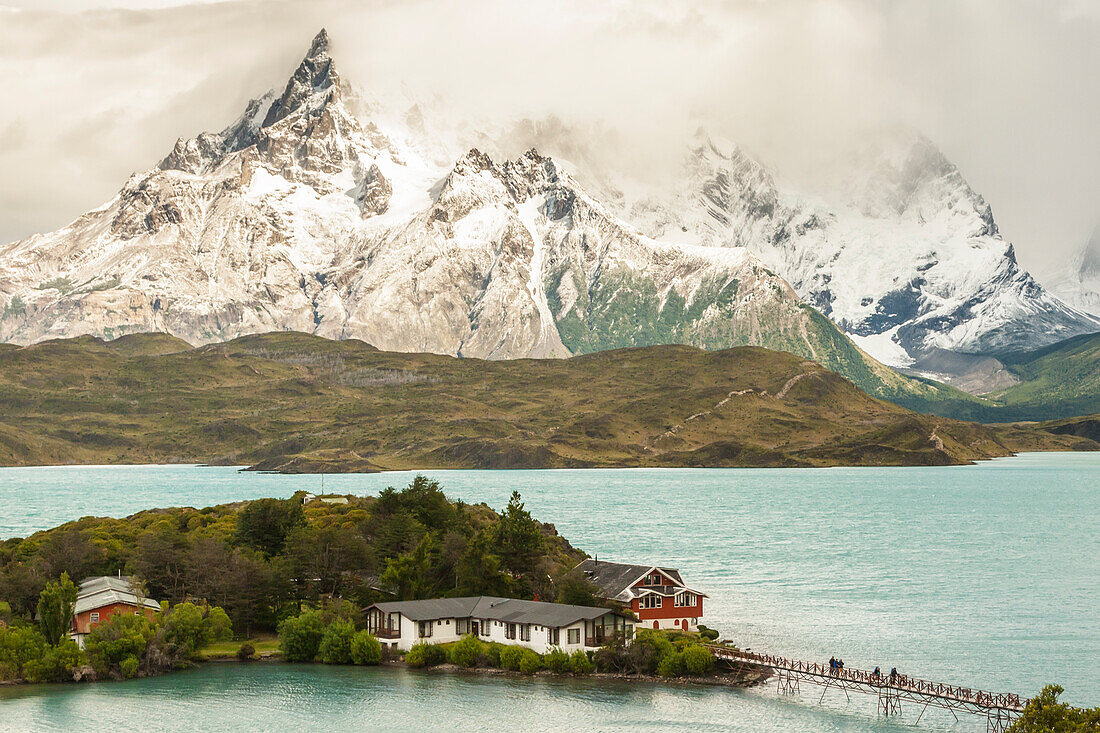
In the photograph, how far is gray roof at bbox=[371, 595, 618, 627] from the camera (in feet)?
304

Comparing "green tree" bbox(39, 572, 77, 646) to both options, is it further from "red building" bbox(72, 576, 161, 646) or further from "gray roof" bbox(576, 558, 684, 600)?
"gray roof" bbox(576, 558, 684, 600)

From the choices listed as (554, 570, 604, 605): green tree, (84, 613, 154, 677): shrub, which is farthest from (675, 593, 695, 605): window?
(84, 613, 154, 677): shrub

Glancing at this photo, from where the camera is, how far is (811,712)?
3260 inches

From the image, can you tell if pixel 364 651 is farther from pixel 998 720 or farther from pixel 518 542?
pixel 998 720

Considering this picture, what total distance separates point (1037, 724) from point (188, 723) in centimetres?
5257

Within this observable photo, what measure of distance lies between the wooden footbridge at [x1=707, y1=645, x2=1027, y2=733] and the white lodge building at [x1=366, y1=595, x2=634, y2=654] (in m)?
8.94

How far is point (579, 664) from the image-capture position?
295 feet

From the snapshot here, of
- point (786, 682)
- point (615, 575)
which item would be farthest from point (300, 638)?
point (786, 682)

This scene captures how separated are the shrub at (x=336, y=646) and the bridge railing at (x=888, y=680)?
92.5 ft

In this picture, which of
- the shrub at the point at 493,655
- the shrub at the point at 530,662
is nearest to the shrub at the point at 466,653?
the shrub at the point at 493,655

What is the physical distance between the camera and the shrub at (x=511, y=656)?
299ft

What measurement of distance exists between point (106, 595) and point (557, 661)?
38.4 meters

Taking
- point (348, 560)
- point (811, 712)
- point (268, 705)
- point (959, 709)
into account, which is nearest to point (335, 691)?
point (268, 705)

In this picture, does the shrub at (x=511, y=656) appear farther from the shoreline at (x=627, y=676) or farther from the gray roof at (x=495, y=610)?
the gray roof at (x=495, y=610)
